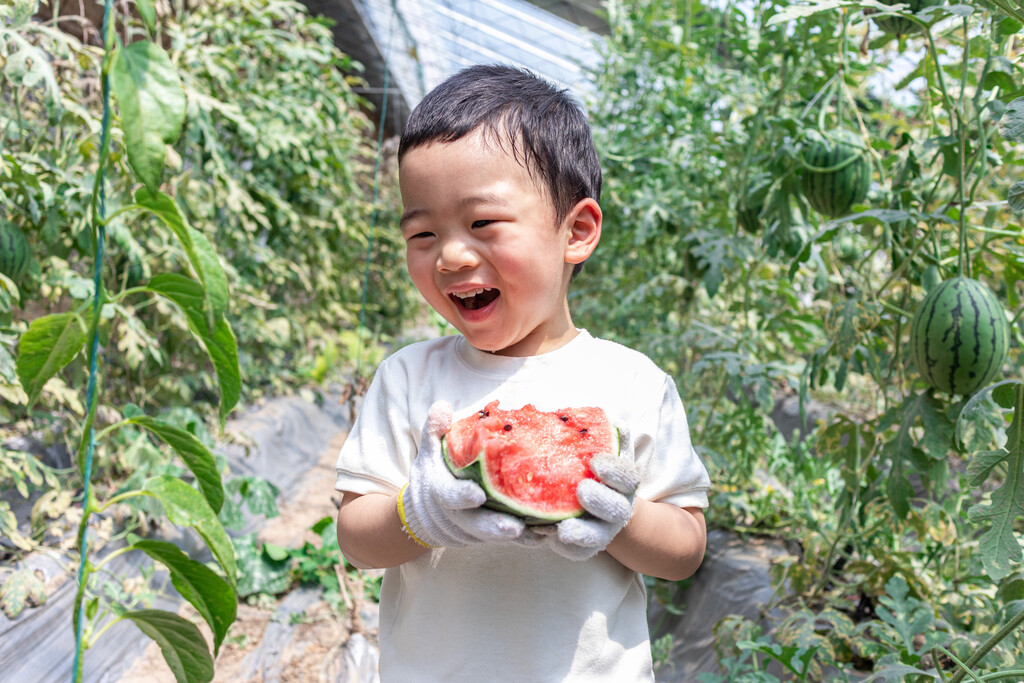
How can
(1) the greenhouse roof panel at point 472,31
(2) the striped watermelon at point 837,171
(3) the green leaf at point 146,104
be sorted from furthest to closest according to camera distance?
(1) the greenhouse roof panel at point 472,31, (2) the striped watermelon at point 837,171, (3) the green leaf at point 146,104

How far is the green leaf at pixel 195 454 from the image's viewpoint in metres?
0.98

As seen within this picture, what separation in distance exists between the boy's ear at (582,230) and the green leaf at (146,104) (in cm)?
61

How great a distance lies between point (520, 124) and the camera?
1.14 meters

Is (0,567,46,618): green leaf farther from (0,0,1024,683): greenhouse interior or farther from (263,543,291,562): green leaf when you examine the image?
(263,543,291,562): green leaf

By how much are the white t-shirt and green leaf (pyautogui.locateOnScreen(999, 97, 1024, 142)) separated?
57 cm

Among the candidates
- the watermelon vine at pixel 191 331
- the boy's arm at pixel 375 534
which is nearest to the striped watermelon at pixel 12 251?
the watermelon vine at pixel 191 331

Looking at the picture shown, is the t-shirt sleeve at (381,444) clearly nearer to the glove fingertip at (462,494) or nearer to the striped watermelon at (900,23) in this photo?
the glove fingertip at (462,494)

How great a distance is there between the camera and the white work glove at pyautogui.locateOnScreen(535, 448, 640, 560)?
34.7 inches

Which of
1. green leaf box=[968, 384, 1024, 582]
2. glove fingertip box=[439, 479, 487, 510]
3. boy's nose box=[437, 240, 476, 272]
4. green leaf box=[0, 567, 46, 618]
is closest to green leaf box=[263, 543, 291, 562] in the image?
green leaf box=[0, 567, 46, 618]

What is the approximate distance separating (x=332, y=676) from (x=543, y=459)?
1990 millimetres

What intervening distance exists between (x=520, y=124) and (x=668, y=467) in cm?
55

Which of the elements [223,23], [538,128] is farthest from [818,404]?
[538,128]

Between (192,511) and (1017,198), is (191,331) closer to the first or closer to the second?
(192,511)

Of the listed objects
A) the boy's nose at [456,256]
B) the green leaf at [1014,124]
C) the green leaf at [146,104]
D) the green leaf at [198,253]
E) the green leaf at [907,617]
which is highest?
the green leaf at [146,104]
